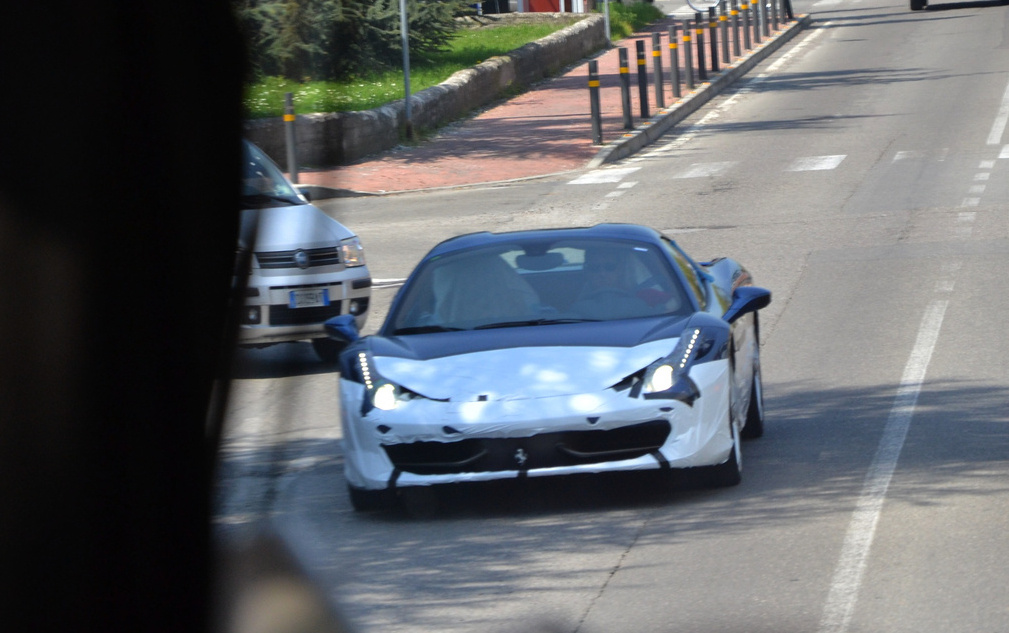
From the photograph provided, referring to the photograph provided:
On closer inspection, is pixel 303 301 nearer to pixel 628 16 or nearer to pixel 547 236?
pixel 547 236

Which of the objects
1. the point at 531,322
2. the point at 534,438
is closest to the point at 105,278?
the point at 534,438

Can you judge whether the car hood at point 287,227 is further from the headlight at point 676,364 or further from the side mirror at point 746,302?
the side mirror at point 746,302

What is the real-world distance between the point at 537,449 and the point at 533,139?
17505 millimetres

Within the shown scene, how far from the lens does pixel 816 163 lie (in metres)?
18.8

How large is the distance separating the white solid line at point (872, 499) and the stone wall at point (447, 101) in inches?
90.5

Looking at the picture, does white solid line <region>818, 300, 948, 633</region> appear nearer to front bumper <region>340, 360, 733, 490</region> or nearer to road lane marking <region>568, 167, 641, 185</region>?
front bumper <region>340, 360, 733, 490</region>

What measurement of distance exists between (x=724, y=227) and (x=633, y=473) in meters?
8.65

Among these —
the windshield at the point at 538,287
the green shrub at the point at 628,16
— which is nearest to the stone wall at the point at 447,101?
the windshield at the point at 538,287

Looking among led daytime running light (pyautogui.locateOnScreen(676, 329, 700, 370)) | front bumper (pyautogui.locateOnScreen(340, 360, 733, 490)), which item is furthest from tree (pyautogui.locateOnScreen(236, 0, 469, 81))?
led daytime running light (pyautogui.locateOnScreen(676, 329, 700, 370))

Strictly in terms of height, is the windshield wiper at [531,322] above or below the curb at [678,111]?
below

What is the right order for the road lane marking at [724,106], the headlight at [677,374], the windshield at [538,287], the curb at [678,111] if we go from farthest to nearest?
the road lane marking at [724,106]
the curb at [678,111]
the windshield at [538,287]
the headlight at [677,374]

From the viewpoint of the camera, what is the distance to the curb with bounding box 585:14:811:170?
21250 mm

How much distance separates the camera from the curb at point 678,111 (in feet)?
69.7

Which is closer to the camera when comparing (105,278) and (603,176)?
(105,278)
